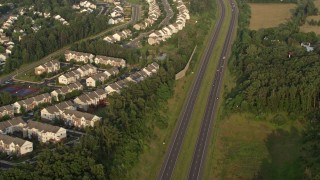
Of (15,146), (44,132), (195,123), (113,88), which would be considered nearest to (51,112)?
(44,132)

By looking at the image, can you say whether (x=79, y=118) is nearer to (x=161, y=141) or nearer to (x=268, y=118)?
(x=161, y=141)

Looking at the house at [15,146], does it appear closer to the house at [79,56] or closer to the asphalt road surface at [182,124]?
the asphalt road surface at [182,124]

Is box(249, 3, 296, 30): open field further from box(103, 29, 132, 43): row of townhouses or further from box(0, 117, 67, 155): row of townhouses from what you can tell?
box(0, 117, 67, 155): row of townhouses

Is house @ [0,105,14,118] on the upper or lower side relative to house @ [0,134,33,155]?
lower

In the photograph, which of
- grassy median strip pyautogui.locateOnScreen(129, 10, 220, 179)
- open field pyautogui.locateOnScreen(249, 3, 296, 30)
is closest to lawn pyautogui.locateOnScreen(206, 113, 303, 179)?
grassy median strip pyautogui.locateOnScreen(129, 10, 220, 179)

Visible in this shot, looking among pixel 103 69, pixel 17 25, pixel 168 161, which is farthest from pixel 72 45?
pixel 168 161
